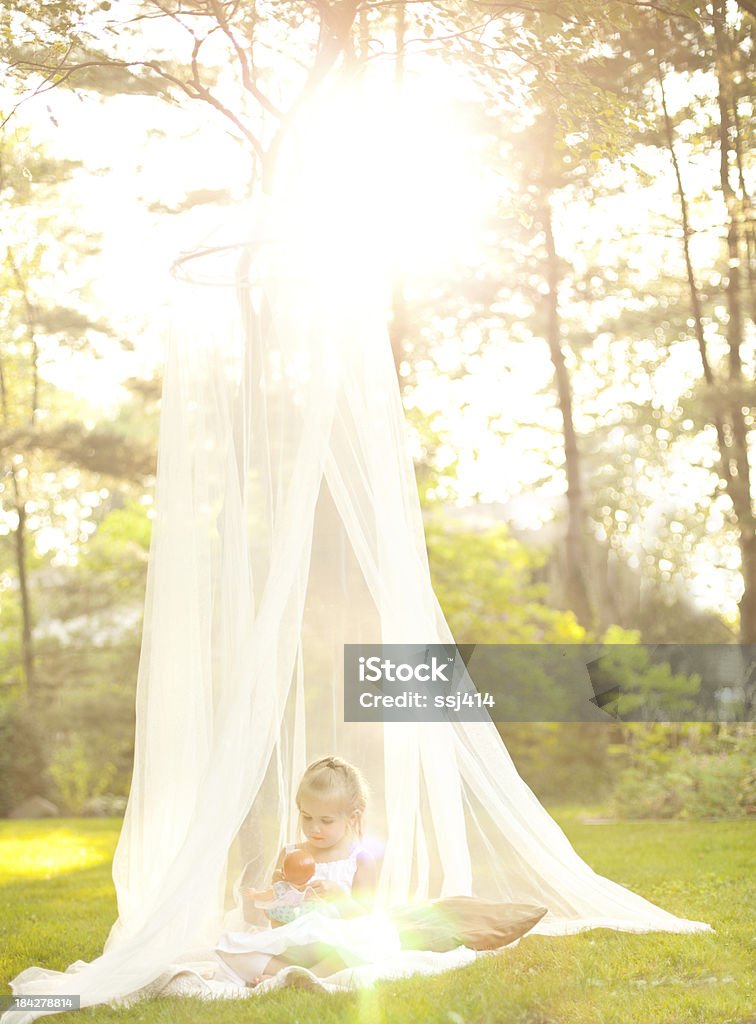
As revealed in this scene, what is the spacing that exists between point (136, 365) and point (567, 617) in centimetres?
457

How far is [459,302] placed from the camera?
10820 mm

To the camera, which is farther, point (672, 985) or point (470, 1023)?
point (672, 985)

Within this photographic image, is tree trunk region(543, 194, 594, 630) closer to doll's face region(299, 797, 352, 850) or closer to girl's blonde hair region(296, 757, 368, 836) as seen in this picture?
girl's blonde hair region(296, 757, 368, 836)

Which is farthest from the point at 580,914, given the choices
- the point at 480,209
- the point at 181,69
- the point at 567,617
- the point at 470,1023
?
the point at 480,209

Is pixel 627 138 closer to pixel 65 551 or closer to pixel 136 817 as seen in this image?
pixel 136 817

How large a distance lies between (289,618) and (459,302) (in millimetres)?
7434

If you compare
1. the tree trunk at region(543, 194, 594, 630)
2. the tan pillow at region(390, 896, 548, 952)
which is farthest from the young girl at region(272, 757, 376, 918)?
the tree trunk at region(543, 194, 594, 630)

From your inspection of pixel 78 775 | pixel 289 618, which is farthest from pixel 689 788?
pixel 78 775

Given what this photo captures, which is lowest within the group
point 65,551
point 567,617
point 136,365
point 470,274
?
point 567,617

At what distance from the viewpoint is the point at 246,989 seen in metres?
3.29

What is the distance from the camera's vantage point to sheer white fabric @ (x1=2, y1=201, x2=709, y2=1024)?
3840 mm

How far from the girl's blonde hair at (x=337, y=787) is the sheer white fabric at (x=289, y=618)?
11 centimetres

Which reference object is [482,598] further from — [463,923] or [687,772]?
[463,923]

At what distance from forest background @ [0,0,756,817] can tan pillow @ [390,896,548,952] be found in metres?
2.64
